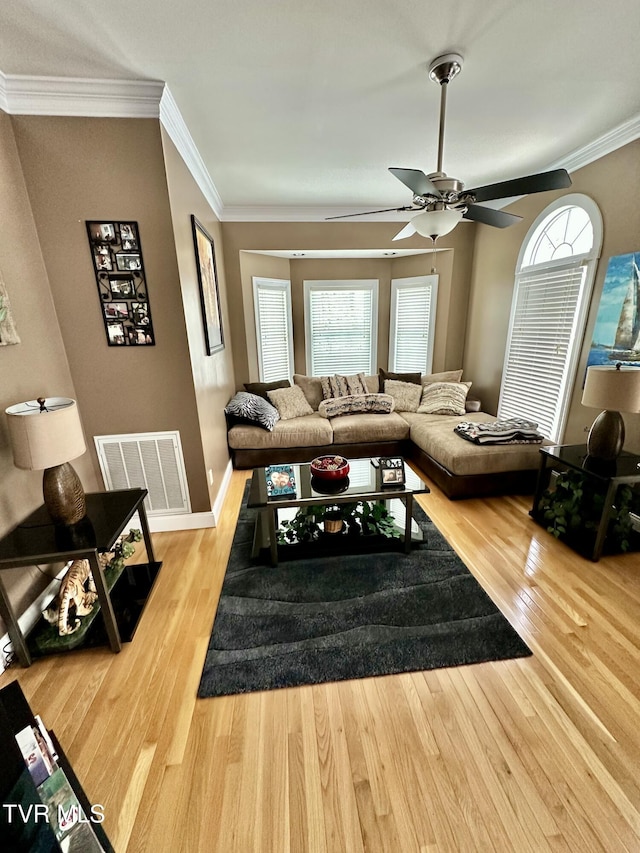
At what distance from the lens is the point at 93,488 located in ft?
8.08

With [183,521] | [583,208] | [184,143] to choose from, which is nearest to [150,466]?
[183,521]

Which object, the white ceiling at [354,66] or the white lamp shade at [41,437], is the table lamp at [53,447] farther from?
the white ceiling at [354,66]

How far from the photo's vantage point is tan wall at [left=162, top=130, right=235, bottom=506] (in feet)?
7.30

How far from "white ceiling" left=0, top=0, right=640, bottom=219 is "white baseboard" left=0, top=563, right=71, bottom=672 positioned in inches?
106

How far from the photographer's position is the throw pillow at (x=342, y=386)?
435 cm

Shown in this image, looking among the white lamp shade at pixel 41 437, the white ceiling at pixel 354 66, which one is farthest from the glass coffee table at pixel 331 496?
the white ceiling at pixel 354 66

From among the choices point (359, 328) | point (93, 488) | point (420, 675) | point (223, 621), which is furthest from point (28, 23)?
point (359, 328)

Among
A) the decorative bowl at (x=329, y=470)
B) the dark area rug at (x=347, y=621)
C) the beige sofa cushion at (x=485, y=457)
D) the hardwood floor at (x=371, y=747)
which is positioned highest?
the decorative bowl at (x=329, y=470)

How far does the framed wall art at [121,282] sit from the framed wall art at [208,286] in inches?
23.3

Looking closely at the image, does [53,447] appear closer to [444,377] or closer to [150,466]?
[150,466]

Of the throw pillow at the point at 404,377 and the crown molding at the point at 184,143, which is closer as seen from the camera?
the crown molding at the point at 184,143

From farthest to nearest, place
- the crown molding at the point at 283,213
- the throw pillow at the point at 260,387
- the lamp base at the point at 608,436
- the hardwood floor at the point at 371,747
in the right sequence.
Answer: the throw pillow at the point at 260,387 < the crown molding at the point at 283,213 < the lamp base at the point at 608,436 < the hardwood floor at the point at 371,747

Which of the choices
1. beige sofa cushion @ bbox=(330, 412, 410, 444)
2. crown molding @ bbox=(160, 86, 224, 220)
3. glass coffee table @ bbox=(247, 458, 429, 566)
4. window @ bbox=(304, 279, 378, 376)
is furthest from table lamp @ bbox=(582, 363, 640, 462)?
window @ bbox=(304, 279, 378, 376)

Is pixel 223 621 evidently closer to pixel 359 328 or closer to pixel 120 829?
pixel 120 829
